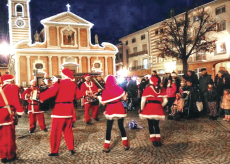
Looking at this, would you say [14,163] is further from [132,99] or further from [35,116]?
[132,99]

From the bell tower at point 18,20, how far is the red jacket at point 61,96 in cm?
3381

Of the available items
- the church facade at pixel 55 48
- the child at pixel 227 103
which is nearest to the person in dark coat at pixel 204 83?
the child at pixel 227 103

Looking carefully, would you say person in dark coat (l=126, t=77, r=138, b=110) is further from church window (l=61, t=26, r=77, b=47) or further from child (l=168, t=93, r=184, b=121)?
church window (l=61, t=26, r=77, b=47)

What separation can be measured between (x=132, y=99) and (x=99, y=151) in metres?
7.98

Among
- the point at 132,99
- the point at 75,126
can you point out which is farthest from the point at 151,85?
the point at 132,99

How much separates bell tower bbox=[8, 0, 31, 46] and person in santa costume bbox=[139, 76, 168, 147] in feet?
113

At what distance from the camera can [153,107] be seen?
19.1 feet

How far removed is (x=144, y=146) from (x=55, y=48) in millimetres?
28262

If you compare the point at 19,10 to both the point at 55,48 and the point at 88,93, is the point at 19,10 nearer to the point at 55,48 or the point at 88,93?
the point at 55,48

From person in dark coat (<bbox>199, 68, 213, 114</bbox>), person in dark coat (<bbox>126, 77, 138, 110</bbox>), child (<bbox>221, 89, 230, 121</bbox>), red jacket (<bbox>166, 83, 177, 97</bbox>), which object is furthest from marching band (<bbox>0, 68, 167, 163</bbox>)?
person in dark coat (<bbox>126, 77, 138, 110</bbox>)

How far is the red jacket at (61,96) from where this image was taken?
17.0 ft

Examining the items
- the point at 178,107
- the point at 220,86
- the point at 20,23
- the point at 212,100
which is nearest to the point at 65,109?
the point at 178,107

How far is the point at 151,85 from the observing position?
588cm

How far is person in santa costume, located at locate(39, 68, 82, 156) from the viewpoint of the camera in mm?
5211
